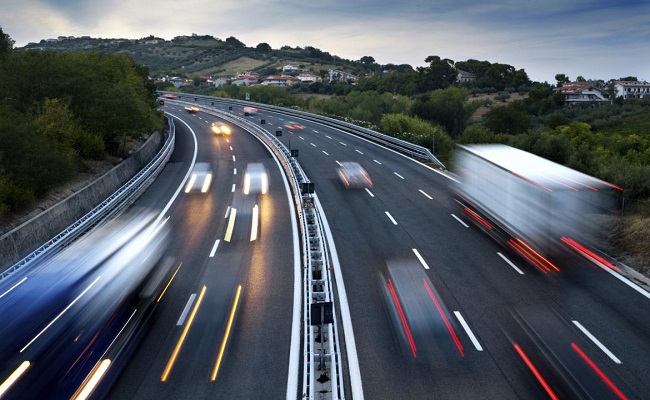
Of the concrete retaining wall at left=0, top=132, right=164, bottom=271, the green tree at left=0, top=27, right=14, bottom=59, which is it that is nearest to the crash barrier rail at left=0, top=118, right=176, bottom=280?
the concrete retaining wall at left=0, top=132, right=164, bottom=271

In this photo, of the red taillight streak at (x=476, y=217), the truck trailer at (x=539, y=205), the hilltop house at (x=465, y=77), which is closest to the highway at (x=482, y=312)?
the red taillight streak at (x=476, y=217)

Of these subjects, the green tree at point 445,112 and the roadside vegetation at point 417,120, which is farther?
the green tree at point 445,112

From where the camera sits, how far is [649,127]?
75.1 m

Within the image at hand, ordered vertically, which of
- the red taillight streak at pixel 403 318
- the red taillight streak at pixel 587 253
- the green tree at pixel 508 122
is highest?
the green tree at pixel 508 122

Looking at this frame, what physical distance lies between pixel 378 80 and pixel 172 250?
5467 inches

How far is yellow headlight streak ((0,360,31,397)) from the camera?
35.1ft

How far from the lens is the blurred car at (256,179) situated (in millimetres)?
29625

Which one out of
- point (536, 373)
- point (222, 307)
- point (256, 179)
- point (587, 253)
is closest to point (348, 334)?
point (222, 307)

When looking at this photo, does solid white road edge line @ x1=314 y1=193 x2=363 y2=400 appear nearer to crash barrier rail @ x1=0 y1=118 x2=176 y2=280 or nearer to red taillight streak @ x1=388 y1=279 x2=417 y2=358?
red taillight streak @ x1=388 y1=279 x2=417 y2=358

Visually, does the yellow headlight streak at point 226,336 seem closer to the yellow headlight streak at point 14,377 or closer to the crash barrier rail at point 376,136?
the yellow headlight streak at point 14,377

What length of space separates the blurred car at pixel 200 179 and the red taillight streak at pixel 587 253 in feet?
66.6

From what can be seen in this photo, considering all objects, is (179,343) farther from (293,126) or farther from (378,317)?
(293,126)

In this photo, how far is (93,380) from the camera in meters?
10.9

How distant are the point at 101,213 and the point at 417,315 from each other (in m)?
17.6
